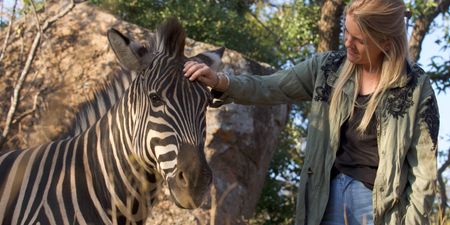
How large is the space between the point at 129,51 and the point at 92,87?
13.4 ft

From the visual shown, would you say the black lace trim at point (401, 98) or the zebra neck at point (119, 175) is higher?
the black lace trim at point (401, 98)

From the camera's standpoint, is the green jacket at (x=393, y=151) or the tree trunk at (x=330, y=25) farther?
the tree trunk at (x=330, y=25)

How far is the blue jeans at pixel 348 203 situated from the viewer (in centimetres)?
428

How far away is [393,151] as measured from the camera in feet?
13.6

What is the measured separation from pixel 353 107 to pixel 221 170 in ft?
16.0

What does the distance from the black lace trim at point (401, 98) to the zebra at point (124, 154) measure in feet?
3.14

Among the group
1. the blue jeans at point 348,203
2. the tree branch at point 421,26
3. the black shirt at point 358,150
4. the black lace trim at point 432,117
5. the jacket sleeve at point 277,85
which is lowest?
the blue jeans at point 348,203

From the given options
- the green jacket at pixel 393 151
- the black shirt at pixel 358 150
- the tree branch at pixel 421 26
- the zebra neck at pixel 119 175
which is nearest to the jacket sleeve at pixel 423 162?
the green jacket at pixel 393 151

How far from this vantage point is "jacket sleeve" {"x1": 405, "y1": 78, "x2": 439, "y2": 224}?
163 inches

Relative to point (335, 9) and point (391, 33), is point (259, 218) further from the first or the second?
point (391, 33)

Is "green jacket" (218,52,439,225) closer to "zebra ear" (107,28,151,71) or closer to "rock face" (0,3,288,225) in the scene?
"zebra ear" (107,28,151,71)

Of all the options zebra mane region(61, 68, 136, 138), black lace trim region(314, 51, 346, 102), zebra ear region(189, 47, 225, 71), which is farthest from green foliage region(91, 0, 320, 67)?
black lace trim region(314, 51, 346, 102)

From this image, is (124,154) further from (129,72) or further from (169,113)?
(129,72)

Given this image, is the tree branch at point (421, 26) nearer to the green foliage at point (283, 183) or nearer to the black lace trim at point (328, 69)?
the green foliage at point (283, 183)
